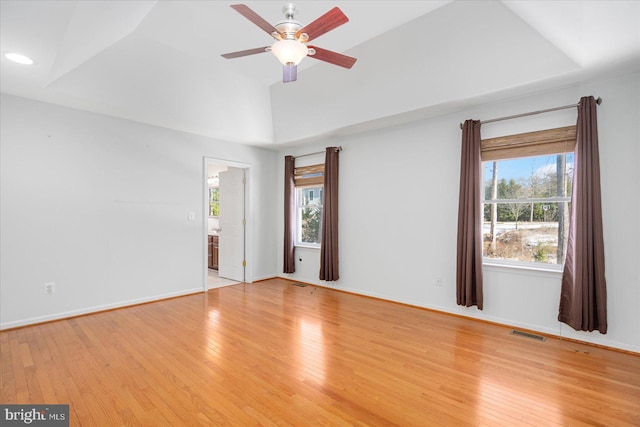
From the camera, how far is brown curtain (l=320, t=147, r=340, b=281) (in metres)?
5.13

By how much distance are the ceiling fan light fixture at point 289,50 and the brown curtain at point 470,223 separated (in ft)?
8.14

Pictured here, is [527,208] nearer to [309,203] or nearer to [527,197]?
[527,197]

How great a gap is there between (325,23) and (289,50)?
1.02ft

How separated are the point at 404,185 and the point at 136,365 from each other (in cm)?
379

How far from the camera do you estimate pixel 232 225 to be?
6008 mm

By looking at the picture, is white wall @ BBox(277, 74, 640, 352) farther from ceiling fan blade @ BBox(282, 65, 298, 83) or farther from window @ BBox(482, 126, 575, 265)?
ceiling fan blade @ BBox(282, 65, 298, 83)

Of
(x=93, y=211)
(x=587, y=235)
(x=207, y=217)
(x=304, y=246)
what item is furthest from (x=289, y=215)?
(x=587, y=235)

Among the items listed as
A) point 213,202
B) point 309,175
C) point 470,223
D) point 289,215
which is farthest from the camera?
point 213,202

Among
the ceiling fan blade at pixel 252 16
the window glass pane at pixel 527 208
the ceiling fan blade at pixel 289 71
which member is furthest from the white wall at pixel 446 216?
the ceiling fan blade at pixel 252 16

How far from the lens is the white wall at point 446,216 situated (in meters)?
2.89

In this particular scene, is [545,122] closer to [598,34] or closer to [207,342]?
[598,34]

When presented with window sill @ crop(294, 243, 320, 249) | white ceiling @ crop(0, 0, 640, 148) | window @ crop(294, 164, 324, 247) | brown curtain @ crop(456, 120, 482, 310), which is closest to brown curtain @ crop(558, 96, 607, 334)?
white ceiling @ crop(0, 0, 640, 148)

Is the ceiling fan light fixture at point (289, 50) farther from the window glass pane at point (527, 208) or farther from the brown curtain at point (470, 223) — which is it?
the window glass pane at point (527, 208)

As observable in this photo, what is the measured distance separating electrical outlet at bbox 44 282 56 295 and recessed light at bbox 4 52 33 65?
244 cm
